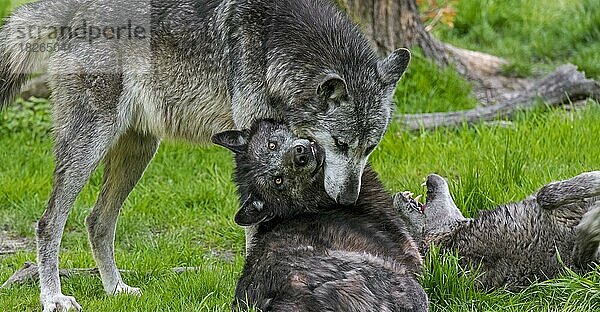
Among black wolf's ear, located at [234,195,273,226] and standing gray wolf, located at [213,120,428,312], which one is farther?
black wolf's ear, located at [234,195,273,226]

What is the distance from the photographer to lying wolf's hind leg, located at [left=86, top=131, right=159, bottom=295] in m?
6.16

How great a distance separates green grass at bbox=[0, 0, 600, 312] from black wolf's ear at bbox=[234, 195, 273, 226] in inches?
18.2

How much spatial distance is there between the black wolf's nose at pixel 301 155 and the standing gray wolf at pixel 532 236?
102 centimetres

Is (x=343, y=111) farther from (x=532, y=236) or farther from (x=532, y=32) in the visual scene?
(x=532, y=32)

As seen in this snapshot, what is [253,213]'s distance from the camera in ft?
16.6

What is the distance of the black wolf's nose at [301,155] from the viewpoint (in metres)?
5.08

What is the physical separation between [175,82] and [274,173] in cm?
112

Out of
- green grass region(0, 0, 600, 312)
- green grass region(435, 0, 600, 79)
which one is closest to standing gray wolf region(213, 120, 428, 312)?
green grass region(0, 0, 600, 312)

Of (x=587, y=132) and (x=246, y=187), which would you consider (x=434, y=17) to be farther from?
(x=246, y=187)

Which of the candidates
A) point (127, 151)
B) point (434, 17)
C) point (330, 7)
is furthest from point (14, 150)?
point (434, 17)

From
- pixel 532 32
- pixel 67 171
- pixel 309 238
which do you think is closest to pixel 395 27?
pixel 532 32

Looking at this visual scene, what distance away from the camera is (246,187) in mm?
5219

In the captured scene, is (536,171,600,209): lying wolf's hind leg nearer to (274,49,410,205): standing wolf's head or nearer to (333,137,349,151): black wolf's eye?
(274,49,410,205): standing wolf's head

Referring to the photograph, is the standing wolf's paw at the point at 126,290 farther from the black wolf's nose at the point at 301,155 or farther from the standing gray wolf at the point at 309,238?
the black wolf's nose at the point at 301,155
